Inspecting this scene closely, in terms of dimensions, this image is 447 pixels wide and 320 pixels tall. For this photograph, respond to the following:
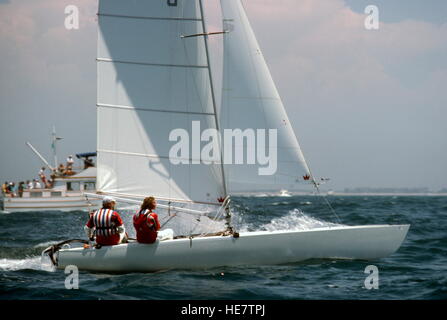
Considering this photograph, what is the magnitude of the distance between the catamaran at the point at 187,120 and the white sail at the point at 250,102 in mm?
23

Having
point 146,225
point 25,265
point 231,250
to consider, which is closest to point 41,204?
point 25,265

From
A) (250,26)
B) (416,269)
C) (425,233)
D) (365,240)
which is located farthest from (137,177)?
(425,233)

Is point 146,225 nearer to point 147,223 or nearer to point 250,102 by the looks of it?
point 147,223

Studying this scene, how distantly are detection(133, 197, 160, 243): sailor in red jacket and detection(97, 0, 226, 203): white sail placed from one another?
1.80m

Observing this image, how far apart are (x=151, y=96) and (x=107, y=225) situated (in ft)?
11.2

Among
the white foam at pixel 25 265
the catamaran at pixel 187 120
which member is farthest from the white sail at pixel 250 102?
the white foam at pixel 25 265

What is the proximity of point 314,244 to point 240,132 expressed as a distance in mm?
2959

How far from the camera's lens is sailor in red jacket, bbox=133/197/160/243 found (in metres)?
11.5

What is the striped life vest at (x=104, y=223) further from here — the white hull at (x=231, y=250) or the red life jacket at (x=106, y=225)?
the white hull at (x=231, y=250)

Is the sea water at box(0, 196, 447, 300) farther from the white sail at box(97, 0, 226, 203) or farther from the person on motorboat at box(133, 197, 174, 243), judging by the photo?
the white sail at box(97, 0, 226, 203)

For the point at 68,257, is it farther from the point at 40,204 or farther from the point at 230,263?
the point at 40,204

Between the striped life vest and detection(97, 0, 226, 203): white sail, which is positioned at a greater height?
detection(97, 0, 226, 203): white sail

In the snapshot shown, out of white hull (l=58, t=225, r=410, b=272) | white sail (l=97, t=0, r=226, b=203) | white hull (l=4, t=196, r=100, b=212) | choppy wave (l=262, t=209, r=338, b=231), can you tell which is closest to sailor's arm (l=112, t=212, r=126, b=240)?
white hull (l=58, t=225, r=410, b=272)
